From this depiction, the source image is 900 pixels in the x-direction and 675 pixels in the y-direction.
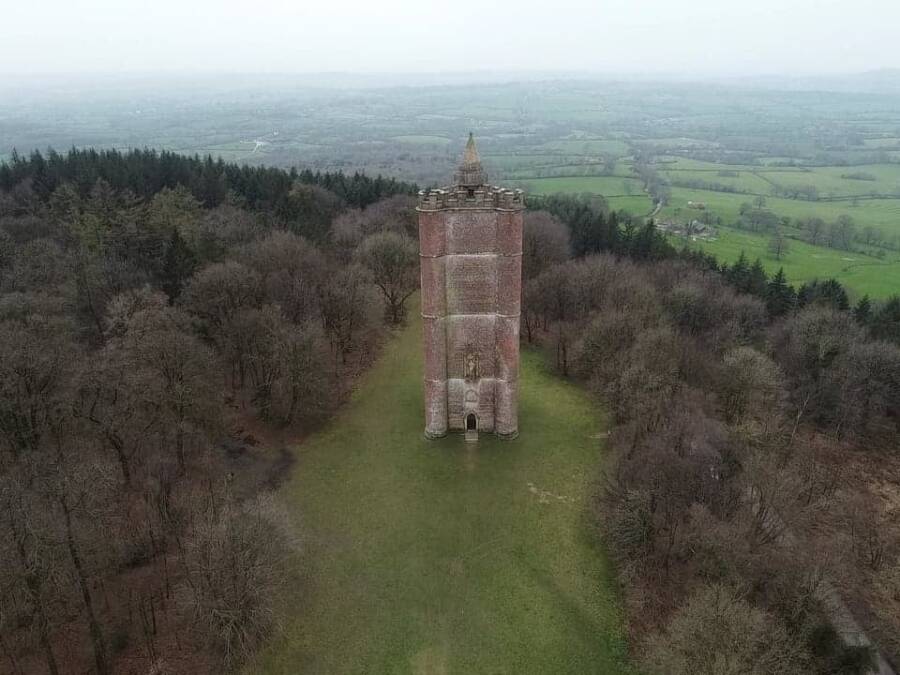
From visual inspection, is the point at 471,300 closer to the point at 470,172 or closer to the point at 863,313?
the point at 470,172

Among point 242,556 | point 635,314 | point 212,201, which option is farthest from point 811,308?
point 212,201

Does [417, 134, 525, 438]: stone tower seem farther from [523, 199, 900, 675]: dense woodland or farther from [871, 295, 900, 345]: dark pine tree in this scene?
[871, 295, 900, 345]: dark pine tree

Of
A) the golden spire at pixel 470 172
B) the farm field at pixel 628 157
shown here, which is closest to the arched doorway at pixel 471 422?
the golden spire at pixel 470 172

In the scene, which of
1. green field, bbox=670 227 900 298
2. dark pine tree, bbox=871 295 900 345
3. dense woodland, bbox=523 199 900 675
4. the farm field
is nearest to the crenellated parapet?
dense woodland, bbox=523 199 900 675

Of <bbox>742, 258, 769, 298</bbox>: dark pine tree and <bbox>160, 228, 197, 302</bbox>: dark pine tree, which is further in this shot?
<bbox>742, 258, 769, 298</bbox>: dark pine tree

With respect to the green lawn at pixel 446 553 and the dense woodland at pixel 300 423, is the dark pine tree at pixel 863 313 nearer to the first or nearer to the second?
the dense woodland at pixel 300 423

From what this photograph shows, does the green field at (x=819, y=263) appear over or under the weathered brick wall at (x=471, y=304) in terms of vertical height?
under

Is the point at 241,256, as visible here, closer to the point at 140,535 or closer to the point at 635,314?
the point at 140,535

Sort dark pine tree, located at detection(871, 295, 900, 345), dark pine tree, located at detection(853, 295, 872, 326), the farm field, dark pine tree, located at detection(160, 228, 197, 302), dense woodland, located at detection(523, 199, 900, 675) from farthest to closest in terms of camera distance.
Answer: the farm field → dark pine tree, located at detection(853, 295, 872, 326) → dark pine tree, located at detection(871, 295, 900, 345) → dark pine tree, located at detection(160, 228, 197, 302) → dense woodland, located at detection(523, 199, 900, 675)
